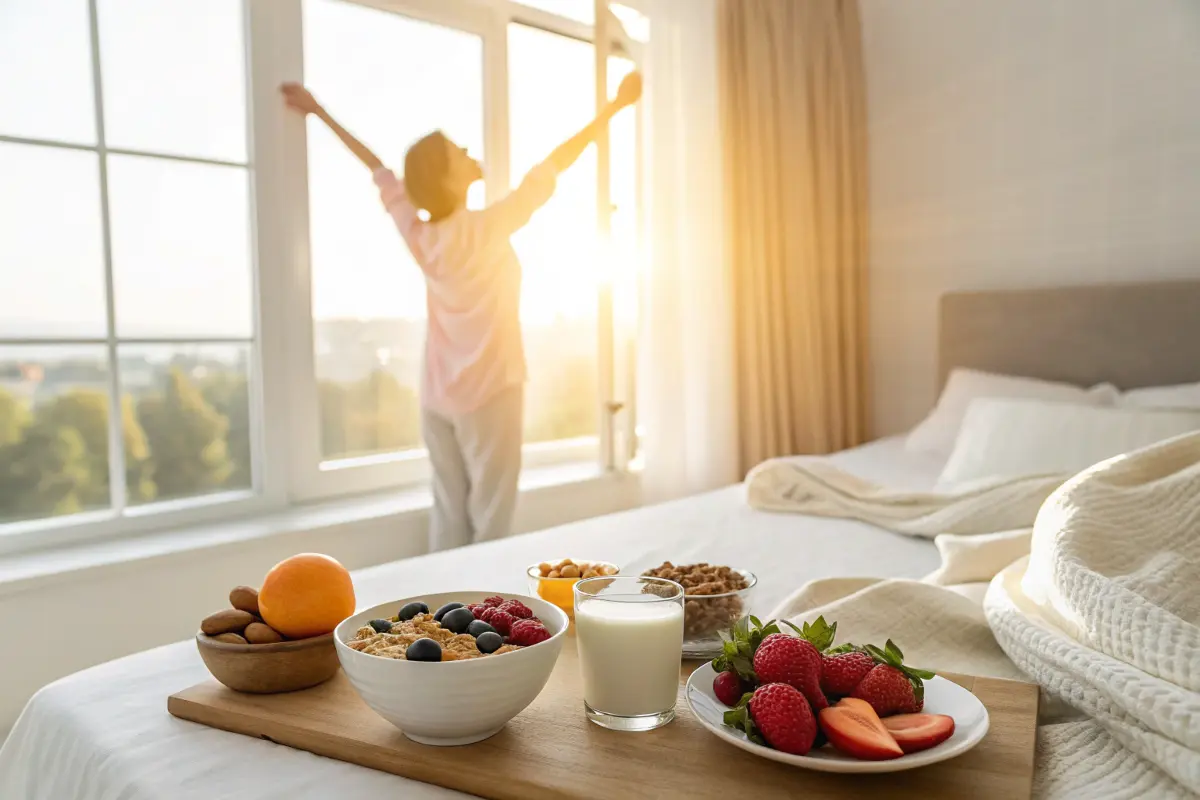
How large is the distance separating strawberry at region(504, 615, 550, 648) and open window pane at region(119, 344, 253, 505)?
5.74 feet

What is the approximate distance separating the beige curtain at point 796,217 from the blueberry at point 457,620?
2457mm

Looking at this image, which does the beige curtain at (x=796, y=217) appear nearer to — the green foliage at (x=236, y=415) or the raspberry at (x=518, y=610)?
the green foliage at (x=236, y=415)

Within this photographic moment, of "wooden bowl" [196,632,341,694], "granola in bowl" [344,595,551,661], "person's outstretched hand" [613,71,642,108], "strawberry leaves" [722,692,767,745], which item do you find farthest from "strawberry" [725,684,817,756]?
"person's outstretched hand" [613,71,642,108]

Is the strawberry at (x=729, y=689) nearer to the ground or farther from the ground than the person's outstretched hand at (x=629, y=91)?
nearer to the ground

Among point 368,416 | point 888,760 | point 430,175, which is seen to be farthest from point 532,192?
point 888,760

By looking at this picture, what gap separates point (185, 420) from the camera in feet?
7.89

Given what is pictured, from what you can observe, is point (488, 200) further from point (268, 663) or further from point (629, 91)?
point (268, 663)

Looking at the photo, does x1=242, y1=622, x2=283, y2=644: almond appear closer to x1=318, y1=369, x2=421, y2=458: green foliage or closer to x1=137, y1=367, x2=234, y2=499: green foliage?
x1=137, y1=367, x2=234, y2=499: green foliage

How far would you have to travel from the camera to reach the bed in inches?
35.4

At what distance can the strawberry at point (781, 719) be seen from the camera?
786 millimetres

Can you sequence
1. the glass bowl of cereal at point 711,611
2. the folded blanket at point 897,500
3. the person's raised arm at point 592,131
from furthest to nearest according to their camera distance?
1. the person's raised arm at point 592,131
2. the folded blanket at point 897,500
3. the glass bowl of cereal at point 711,611

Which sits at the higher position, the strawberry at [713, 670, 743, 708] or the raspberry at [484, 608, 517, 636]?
the raspberry at [484, 608, 517, 636]

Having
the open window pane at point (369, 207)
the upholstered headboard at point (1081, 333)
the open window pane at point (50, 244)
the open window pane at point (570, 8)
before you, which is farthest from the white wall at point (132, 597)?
the upholstered headboard at point (1081, 333)

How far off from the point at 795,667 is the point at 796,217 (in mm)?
2827
